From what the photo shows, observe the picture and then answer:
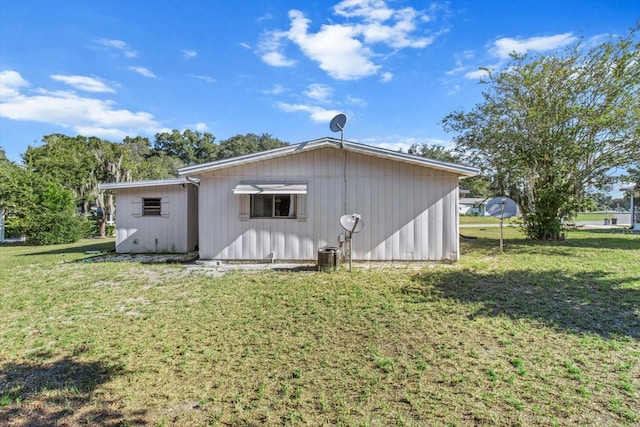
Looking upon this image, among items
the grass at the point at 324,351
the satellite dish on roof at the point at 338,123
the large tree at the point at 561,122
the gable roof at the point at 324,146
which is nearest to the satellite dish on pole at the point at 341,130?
the satellite dish on roof at the point at 338,123

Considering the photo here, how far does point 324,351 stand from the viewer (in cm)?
378

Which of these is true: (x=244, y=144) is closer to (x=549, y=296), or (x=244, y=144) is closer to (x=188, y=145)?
(x=188, y=145)

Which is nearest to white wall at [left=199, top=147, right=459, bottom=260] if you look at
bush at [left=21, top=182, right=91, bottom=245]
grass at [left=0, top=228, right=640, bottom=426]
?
grass at [left=0, top=228, right=640, bottom=426]

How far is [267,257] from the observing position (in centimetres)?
924

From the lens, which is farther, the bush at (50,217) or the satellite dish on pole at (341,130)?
the bush at (50,217)

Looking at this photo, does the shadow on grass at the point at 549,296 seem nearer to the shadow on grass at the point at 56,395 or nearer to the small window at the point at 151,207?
the shadow on grass at the point at 56,395

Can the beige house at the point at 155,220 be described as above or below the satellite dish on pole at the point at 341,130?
below

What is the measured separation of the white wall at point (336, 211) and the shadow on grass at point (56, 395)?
576cm

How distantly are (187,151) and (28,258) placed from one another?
4278cm

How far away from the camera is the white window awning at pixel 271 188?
29.0 feet

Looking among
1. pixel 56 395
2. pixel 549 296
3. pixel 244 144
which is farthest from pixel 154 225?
pixel 244 144

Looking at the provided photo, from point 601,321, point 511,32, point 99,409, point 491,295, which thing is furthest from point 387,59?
point 99,409

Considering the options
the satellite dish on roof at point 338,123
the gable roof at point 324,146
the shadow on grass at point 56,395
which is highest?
the satellite dish on roof at point 338,123

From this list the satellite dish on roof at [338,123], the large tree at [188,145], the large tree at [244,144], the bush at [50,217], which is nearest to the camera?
the satellite dish on roof at [338,123]
